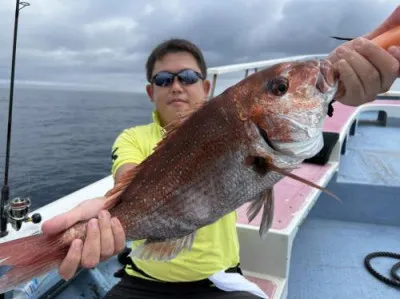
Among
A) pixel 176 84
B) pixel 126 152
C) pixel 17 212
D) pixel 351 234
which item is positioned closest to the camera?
pixel 126 152

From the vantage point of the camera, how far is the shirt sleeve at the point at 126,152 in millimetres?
2336

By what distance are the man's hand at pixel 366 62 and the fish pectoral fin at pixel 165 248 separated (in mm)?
946

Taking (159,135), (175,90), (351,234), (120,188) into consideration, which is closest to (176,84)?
(175,90)

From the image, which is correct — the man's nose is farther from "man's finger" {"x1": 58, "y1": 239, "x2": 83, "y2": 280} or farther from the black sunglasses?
"man's finger" {"x1": 58, "y1": 239, "x2": 83, "y2": 280}

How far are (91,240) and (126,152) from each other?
881 millimetres

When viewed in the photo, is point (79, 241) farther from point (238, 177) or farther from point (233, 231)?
point (233, 231)

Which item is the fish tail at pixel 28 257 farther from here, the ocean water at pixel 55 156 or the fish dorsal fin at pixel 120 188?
the ocean water at pixel 55 156

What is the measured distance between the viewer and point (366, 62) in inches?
59.0

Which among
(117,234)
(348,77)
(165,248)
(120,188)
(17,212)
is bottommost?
(17,212)

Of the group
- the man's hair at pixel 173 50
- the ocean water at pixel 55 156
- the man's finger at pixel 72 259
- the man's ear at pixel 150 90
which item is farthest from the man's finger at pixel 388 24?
the ocean water at pixel 55 156

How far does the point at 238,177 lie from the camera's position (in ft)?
5.04

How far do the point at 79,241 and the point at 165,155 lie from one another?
1.69 ft

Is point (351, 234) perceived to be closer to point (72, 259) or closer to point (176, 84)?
point (176, 84)

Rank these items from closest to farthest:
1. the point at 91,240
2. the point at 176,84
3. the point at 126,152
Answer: the point at 91,240 < the point at 126,152 < the point at 176,84
